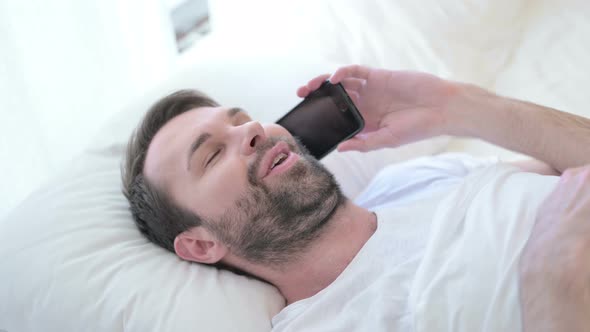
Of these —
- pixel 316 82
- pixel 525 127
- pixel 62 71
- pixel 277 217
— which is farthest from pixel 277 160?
pixel 62 71

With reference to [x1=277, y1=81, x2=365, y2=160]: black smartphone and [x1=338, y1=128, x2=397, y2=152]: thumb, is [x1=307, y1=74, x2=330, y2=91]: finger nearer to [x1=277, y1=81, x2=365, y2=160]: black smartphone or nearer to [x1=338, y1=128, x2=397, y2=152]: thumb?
[x1=277, y1=81, x2=365, y2=160]: black smartphone

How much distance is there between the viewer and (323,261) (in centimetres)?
98

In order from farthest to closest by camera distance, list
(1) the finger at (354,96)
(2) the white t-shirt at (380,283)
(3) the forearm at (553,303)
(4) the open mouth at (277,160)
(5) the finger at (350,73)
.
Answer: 1. (1) the finger at (354,96)
2. (5) the finger at (350,73)
3. (4) the open mouth at (277,160)
4. (2) the white t-shirt at (380,283)
5. (3) the forearm at (553,303)

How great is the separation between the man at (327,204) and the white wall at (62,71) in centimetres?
29

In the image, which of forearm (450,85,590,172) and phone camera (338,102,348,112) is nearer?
forearm (450,85,590,172)

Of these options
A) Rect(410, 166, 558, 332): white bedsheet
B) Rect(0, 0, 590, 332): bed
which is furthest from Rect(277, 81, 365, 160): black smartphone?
Rect(410, 166, 558, 332): white bedsheet

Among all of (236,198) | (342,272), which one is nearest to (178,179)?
(236,198)

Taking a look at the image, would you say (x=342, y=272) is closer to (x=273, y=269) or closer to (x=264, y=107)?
(x=273, y=269)

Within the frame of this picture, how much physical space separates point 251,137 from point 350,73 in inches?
11.5

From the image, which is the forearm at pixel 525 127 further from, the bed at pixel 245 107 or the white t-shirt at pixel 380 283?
the bed at pixel 245 107

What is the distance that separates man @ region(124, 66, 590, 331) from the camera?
2.79ft

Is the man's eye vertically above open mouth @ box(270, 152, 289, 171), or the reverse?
the man's eye

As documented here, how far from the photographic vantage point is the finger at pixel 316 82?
111cm

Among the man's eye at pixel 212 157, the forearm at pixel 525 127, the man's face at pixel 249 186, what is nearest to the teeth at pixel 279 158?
the man's face at pixel 249 186
